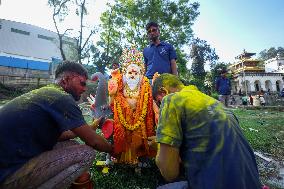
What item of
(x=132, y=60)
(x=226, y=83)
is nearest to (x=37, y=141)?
(x=132, y=60)

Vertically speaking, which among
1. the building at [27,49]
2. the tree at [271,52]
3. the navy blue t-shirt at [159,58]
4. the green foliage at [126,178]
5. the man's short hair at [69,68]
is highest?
the tree at [271,52]

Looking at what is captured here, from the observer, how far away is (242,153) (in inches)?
73.9

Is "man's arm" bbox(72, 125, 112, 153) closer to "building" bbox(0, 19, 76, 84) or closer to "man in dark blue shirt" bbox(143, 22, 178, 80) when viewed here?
"man in dark blue shirt" bbox(143, 22, 178, 80)

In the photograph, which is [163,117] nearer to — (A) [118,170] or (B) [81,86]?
(B) [81,86]

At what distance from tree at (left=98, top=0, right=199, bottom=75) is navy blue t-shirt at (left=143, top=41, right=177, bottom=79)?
74.0 ft

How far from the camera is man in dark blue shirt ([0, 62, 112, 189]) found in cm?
230

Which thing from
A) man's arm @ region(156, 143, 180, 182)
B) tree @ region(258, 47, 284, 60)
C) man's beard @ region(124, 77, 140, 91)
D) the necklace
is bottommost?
man's arm @ region(156, 143, 180, 182)

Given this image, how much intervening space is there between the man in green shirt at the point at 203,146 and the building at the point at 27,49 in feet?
103

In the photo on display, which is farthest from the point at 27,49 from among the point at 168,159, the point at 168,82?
the point at 168,159

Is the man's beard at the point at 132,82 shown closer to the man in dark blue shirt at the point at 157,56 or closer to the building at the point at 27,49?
the man in dark blue shirt at the point at 157,56

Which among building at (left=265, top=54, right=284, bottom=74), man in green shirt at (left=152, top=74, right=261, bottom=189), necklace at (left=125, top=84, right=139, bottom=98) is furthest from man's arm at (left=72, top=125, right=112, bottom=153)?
building at (left=265, top=54, right=284, bottom=74)

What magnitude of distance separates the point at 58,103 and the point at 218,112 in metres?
1.39

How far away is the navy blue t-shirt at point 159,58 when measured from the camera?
5281mm

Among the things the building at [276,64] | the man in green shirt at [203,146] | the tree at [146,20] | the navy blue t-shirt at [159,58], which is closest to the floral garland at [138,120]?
the navy blue t-shirt at [159,58]
